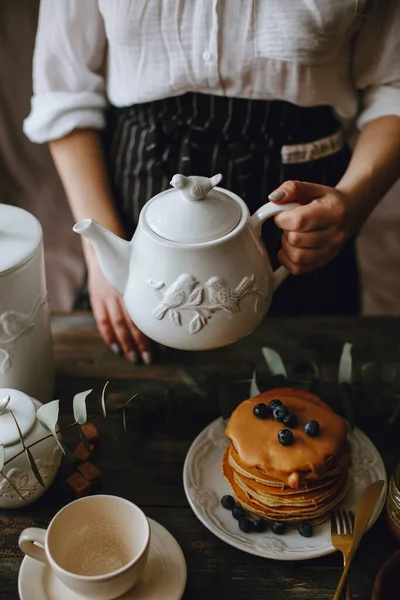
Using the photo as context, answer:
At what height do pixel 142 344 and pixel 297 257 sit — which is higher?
pixel 297 257

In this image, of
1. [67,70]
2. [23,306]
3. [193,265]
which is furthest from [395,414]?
[67,70]

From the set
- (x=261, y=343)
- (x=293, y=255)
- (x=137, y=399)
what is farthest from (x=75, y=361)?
(x=293, y=255)

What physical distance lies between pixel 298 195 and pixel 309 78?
29 centimetres

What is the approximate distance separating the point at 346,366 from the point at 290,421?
0.57 ft

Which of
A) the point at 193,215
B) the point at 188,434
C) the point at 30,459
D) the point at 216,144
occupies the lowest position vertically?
the point at 188,434

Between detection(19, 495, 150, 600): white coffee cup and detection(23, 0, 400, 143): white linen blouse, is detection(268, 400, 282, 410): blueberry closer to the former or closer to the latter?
detection(19, 495, 150, 600): white coffee cup

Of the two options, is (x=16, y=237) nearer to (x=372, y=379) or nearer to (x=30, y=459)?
(x=30, y=459)

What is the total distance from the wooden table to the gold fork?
0.02 metres

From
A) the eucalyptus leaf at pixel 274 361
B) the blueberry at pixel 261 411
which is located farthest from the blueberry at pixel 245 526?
the eucalyptus leaf at pixel 274 361

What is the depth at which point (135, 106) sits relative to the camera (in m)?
0.98

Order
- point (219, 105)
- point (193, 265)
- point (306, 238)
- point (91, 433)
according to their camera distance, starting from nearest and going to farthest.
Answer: point (193, 265), point (306, 238), point (91, 433), point (219, 105)

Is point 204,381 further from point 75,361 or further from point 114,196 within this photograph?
point 114,196

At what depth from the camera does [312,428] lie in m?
0.71

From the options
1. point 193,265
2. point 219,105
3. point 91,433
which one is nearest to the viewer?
point 193,265
